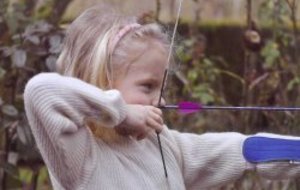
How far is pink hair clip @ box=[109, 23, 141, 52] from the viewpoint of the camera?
2.61 meters

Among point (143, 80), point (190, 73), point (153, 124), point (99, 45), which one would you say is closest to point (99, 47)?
point (99, 45)

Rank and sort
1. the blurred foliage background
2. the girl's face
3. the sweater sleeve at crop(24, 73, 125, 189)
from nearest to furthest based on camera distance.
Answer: the sweater sleeve at crop(24, 73, 125, 189), the girl's face, the blurred foliage background

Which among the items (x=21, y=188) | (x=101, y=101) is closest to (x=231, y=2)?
(x=21, y=188)

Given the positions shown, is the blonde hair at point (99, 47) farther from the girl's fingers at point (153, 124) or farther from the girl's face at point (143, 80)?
the girl's fingers at point (153, 124)

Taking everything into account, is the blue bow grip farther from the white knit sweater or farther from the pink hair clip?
the pink hair clip

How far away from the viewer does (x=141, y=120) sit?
2482 mm

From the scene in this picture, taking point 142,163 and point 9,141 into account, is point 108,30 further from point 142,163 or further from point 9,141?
point 9,141

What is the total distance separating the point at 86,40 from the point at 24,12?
63.4 inches

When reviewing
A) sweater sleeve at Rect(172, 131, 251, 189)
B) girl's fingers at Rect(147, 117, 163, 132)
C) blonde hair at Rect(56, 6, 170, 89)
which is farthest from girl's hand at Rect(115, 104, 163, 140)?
sweater sleeve at Rect(172, 131, 251, 189)

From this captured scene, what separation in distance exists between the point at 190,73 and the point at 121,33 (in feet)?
7.31

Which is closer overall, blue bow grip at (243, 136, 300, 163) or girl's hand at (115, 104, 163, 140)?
girl's hand at (115, 104, 163, 140)

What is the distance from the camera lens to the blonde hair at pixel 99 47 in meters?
2.60

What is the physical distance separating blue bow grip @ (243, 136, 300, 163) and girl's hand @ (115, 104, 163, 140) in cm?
35

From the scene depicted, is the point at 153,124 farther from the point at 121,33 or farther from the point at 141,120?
the point at 121,33
